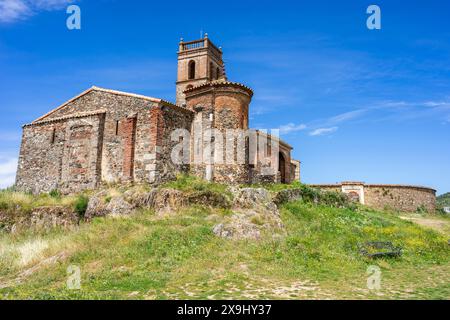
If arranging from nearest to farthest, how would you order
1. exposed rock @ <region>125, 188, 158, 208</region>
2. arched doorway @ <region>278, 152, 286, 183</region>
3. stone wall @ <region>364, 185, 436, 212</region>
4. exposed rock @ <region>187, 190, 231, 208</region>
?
exposed rock @ <region>187, 190, 231, 208</region>, exposed rock @ <region>125, 188, 158, 208</region>, arched doorway @ <region>278, 152, 286, 183</region>, stone wall @ <region>364, 185, 436, 212</region>

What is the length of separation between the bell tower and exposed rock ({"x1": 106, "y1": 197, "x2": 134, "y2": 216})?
16791mm

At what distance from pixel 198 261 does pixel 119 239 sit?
422cm

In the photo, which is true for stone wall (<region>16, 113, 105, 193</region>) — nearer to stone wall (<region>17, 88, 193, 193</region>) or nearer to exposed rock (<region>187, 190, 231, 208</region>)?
stone wall (<region>17, 88, 193, 193</region>)

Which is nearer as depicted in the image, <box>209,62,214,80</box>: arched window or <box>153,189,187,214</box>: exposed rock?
<box>153,189,187,214</box>: exposed rock

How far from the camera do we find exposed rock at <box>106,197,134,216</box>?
17.8 m

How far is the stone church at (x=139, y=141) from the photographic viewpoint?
66.4 ft

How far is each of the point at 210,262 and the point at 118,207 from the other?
905cm

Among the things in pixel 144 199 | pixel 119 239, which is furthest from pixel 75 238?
pixel 144 199

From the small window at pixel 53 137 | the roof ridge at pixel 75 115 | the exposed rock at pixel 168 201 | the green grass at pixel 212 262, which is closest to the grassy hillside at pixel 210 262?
the green grass at pixel 212 262

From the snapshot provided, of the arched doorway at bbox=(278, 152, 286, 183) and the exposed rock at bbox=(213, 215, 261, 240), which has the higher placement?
the arched doorway at bbox=(278, 152, 286, 183)

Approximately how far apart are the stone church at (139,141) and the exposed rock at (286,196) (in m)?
2.93

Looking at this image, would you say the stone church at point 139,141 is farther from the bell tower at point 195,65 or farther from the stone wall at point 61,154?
the bell tower at point 195,65

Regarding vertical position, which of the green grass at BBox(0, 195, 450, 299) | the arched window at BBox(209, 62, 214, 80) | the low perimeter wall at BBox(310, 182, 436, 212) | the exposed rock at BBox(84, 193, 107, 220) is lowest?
the green grass at BBox(0, 195, 450, 299)

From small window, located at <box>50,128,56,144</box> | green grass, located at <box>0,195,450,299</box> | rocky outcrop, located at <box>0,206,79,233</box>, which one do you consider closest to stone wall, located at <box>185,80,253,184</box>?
green grass, located at <box>0,195,450,299</box>
